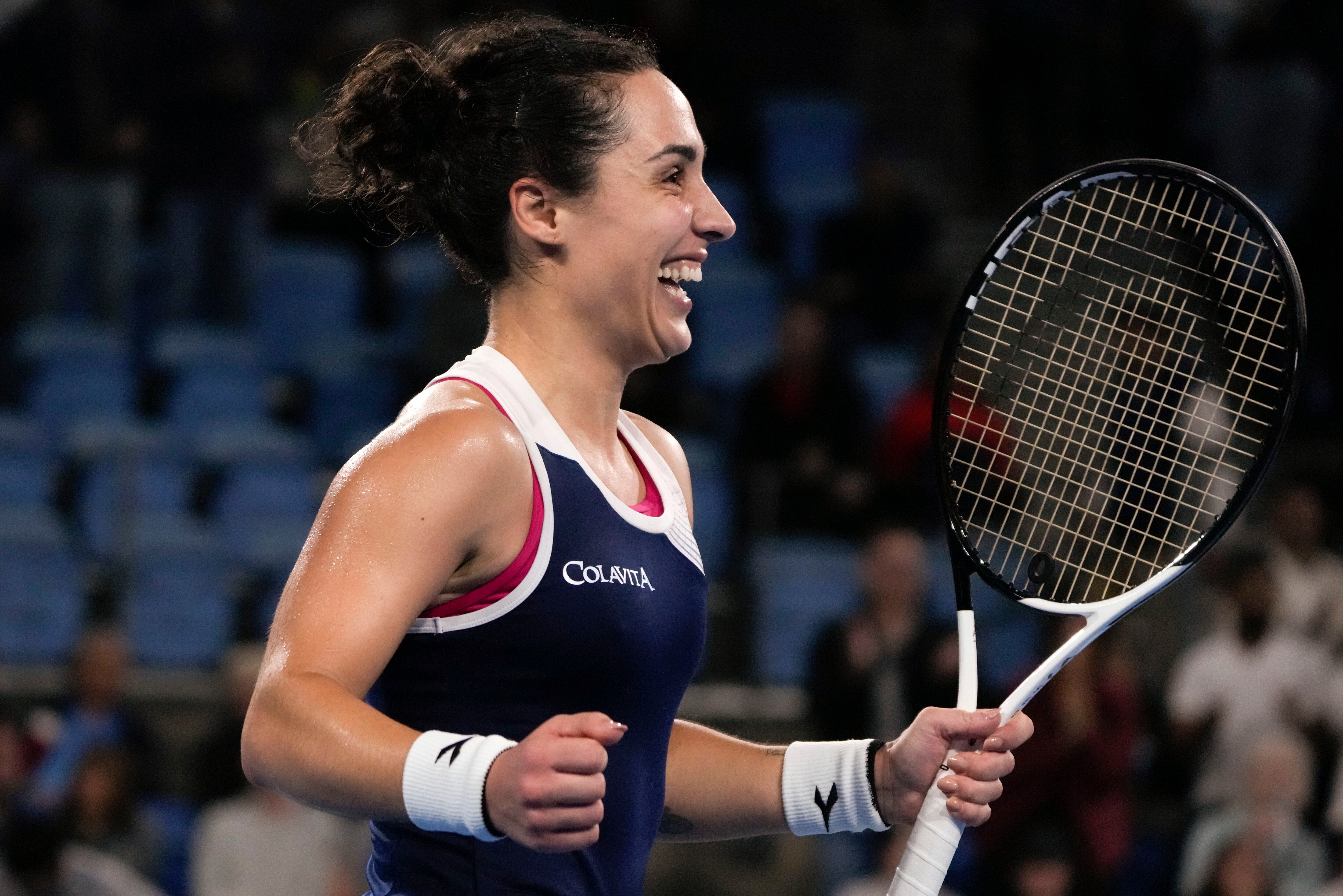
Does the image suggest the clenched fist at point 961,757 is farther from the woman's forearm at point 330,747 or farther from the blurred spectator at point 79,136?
the blurred spectator at point 79,136

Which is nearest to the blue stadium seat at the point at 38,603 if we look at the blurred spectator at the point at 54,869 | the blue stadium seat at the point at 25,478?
the blue stadium seat at the point at 25,478

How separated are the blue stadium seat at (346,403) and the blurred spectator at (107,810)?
251 centimetres

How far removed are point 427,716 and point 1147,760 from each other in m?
5.15

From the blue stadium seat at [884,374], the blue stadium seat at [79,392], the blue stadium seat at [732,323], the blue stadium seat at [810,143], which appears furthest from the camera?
the blue stadium seat at [810,143]

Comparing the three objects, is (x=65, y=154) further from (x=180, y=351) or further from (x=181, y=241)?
(x=180, y=351)

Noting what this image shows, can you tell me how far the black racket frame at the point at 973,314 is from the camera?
265 cm

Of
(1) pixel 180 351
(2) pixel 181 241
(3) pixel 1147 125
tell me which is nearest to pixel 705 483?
(1) pixel 180 351

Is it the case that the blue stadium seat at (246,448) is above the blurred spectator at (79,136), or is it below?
below

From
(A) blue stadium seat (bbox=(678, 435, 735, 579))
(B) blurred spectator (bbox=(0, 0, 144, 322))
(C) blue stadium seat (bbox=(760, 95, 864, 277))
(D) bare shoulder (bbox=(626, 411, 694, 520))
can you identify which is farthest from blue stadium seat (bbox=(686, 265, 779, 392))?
(D) bare shoulder (bbox=(626, 411, 694, 520))

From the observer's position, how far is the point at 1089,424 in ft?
9.63

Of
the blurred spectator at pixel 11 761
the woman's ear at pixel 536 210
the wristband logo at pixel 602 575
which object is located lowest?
the blurred spectator at pixel 11 761

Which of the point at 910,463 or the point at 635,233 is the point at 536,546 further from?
the point at 910,463

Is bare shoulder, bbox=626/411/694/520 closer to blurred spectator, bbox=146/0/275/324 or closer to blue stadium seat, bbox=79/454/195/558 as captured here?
blue stadium seat, bbox=79/454/195/558

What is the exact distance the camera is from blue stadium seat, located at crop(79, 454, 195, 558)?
6.99 metres
